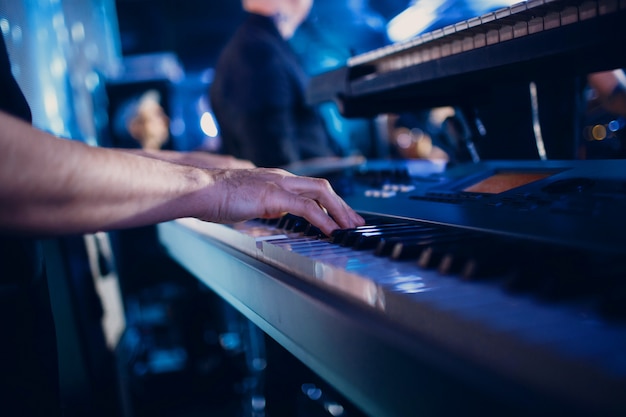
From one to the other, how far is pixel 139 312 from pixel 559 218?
3.13 metres

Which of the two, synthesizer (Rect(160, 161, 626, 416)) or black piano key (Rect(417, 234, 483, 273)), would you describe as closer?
synthesizer (Rect(160, 161, 626, 416))

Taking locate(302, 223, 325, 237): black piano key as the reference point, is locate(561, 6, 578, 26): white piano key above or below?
above

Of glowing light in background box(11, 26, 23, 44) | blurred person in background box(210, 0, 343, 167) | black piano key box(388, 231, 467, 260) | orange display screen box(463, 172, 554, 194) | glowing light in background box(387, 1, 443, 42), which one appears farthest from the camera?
blurred person in background box(210, 0, 343, 167)

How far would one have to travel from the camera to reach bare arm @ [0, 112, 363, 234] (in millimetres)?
672

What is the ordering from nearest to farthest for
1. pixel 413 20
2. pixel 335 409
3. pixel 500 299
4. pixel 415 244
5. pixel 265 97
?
pixel 500 299, pixel 415 244, pixel 413 20, pixel 335 409, pixel 265 97

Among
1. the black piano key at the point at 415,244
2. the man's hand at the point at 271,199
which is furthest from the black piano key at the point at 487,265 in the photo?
the man's hand at the point at 271,199

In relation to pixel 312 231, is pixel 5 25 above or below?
above

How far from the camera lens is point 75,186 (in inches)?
28.3

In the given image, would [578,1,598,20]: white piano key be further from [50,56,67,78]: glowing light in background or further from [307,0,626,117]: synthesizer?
[50,56,67,78]: glowing light in background

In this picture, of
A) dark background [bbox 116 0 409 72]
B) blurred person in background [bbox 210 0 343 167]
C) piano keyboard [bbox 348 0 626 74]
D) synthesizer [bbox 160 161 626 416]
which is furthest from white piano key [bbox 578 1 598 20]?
dark background [bbox 116 0 409 72]

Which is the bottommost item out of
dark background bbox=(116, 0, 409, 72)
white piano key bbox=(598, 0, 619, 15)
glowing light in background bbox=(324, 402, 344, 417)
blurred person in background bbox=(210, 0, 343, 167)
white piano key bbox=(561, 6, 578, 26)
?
glowing light in background bbox=(324, 402, 344, 417)

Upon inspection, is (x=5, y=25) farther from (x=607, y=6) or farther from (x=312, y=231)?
(x=607, y=6)

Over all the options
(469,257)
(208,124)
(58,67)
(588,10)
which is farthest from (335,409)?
(208,124)

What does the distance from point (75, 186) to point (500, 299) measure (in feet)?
1.95
